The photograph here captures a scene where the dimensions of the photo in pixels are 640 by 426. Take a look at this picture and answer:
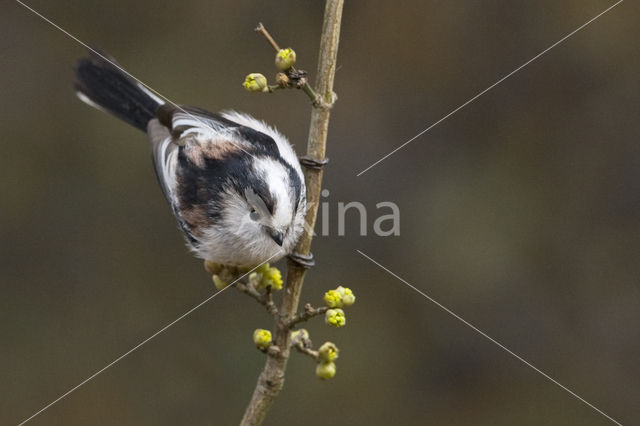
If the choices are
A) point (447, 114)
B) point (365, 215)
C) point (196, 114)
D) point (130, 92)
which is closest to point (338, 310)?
point (196, 114)

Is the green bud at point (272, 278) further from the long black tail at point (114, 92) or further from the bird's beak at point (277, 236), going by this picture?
the long black tail at point (114, 92)

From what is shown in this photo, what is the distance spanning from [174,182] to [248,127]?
1.23 feet

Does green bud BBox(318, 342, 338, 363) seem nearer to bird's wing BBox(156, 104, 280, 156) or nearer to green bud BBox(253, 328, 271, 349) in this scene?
green bud BBox(253, 328, 271, 349)

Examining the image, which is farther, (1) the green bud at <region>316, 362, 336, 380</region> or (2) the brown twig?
(1) the green bud at <region>316, 362, 336, 380</region>

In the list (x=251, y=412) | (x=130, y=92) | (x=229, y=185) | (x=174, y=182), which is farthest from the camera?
(x=130, y=92)

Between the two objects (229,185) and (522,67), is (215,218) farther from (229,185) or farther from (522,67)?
(522,67)

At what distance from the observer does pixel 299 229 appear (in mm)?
2777

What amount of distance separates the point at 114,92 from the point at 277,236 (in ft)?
4.62

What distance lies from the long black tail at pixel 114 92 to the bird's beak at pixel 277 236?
1.17 m

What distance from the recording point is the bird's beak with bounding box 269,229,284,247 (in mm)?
2758

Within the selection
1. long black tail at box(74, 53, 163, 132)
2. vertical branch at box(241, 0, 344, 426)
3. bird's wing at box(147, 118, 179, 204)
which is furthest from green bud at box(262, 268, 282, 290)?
long black tail at box(74, 53, 163, 132)

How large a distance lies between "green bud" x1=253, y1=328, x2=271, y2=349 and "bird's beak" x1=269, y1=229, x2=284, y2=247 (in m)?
0.44

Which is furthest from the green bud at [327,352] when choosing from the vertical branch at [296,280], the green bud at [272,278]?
the green bud at [272,278]

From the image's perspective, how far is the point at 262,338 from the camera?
2.37 metres
